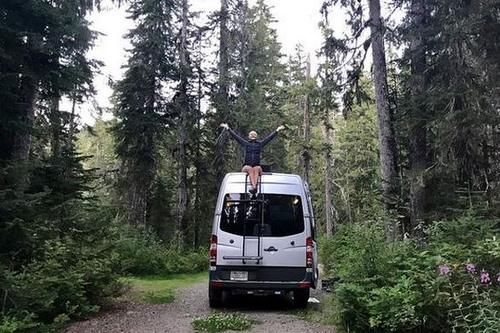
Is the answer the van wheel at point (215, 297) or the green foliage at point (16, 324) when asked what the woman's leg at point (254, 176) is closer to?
the van wheel at point (215, 297)

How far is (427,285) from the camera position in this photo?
5.39m

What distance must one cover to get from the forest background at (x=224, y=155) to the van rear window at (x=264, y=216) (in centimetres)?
118

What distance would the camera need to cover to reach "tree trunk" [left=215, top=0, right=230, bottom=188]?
79.6ft

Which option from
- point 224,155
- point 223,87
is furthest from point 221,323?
point 223,87

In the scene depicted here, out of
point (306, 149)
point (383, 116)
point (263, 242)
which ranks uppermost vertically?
point (306, 149)

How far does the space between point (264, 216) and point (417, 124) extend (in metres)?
6.03

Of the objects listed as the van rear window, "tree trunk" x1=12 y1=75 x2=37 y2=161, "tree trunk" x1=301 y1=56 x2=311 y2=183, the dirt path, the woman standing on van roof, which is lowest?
the dirt path

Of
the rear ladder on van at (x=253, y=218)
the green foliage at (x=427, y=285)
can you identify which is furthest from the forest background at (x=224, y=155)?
the rear ladder on van at (x=253, y=218)

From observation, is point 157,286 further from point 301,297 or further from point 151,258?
point 301,297

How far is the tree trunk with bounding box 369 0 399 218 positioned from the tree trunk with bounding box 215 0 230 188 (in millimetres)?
10579

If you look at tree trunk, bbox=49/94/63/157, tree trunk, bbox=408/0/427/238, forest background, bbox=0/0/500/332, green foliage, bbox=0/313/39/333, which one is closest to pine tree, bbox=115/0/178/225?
forest background, bbox=0/0/500/332

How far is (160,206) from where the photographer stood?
1125 inches

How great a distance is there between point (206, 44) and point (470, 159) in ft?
53.9

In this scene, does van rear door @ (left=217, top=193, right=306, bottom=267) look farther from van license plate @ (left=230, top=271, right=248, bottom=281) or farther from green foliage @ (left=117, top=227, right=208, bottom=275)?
green foliage @ (left=117, top=227, right=208, bottom=275)
